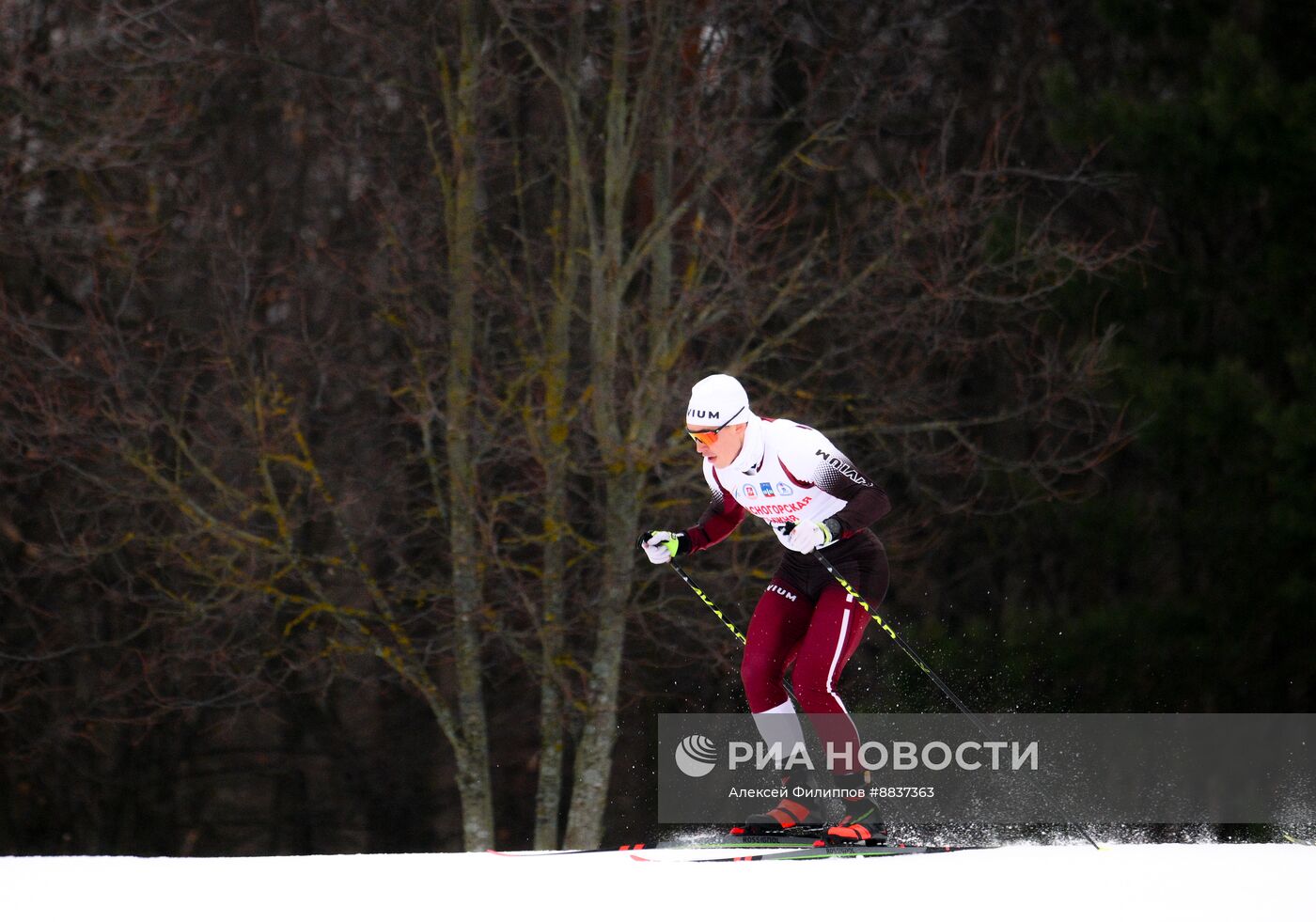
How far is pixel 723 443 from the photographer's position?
5750 mm

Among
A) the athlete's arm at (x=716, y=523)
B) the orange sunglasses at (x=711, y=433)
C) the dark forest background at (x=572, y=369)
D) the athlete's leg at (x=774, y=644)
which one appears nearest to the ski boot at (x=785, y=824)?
the athlete's leg at (x=774, y=644)

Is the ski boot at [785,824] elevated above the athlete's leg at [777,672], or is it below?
below

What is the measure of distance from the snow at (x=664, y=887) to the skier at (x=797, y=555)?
0.49 meters

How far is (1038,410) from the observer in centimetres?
1480

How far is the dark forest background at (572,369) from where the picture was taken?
11250mm

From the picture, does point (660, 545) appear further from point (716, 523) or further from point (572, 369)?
point (572, 369)

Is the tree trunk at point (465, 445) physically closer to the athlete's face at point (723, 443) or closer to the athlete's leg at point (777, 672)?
the athlete's leg at point (777, 672)

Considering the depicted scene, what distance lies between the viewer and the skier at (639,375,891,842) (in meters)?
5.68

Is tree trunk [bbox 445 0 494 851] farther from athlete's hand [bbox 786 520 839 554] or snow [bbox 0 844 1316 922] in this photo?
athlete's hand [bbox 786 520 839 554]

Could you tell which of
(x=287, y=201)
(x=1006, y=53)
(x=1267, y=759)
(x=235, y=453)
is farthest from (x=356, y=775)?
(x=1006, y=53)

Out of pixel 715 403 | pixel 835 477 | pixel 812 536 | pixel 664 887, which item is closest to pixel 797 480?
pixel 835 477

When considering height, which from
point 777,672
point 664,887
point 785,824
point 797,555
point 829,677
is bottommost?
point 664,887

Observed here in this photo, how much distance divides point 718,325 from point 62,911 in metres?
8.16

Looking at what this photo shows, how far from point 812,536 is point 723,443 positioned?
1.66ft
